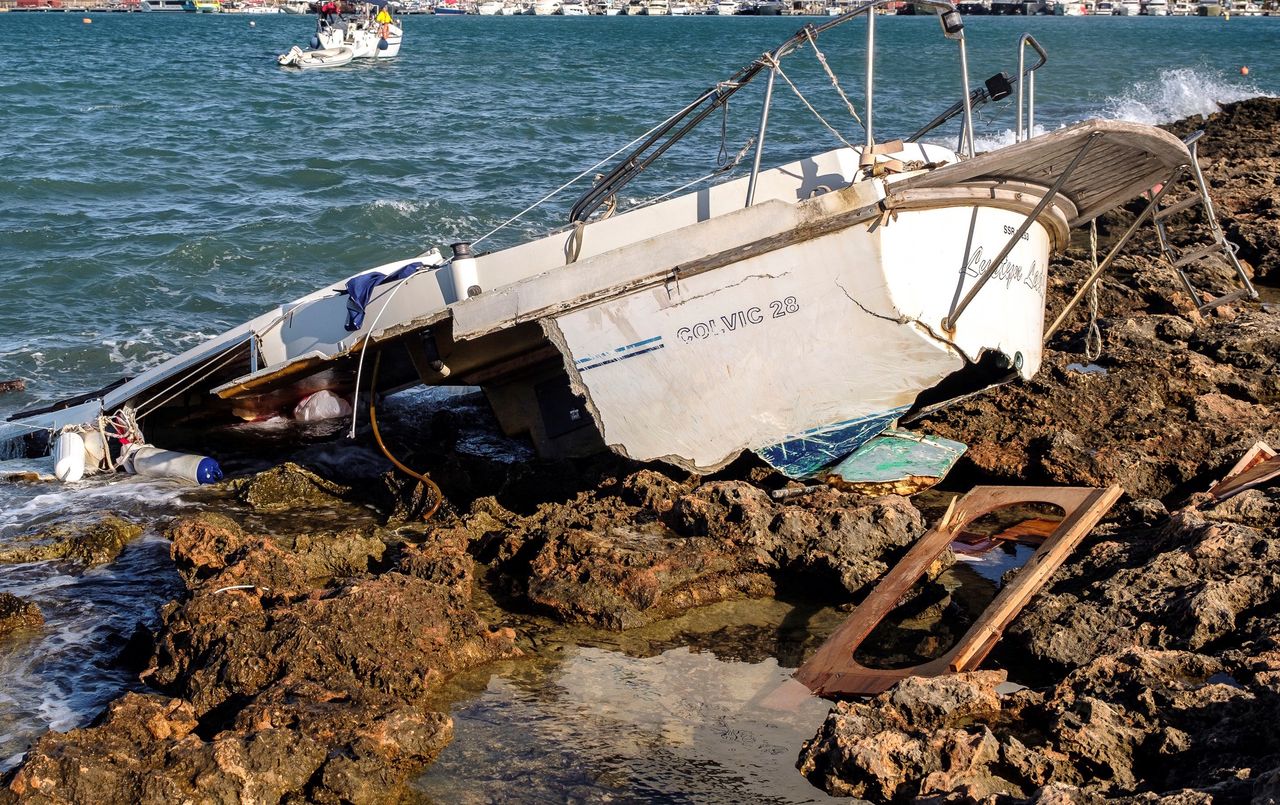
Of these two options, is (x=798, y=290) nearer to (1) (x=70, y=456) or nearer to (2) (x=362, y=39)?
(1) (x=70, y=456)

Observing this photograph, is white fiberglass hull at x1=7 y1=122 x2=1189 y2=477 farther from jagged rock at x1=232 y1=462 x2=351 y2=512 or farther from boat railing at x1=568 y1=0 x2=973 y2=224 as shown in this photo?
jagged rock at x1=232 y1=462 x2=351 y2=512

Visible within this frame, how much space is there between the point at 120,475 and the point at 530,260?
3.60 metres

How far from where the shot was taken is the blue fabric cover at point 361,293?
313 inches

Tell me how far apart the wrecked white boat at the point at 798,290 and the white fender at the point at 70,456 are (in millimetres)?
2325

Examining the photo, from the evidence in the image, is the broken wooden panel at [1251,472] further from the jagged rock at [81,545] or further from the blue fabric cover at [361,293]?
the jagged rock at [81,545]

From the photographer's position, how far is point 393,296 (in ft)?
26.0

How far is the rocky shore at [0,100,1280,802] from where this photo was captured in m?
4.38

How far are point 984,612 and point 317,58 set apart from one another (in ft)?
148

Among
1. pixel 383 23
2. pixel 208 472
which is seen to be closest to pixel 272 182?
pixel 208 472

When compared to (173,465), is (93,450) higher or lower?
higher

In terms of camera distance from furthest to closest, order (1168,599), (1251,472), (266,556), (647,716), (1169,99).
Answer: (1169,99), (1251,472), (266,556), (1168,599), (647,716)

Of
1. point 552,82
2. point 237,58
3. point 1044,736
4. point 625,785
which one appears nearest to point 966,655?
point 1044,736

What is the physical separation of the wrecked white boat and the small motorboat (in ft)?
133

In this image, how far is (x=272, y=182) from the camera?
21391 millimetres
